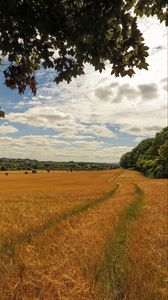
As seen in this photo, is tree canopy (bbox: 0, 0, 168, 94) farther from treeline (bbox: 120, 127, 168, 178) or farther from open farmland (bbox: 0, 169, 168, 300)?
treeline (bbox: 120, 127, 168, 178)

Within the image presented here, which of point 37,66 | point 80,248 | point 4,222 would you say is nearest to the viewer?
point 37,66

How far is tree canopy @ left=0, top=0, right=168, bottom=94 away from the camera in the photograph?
537 cm

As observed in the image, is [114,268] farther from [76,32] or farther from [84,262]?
[76,32]

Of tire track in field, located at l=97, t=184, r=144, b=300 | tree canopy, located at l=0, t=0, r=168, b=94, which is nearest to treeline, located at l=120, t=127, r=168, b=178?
tire track in field, located at l=97, t=184, r=144, b=300

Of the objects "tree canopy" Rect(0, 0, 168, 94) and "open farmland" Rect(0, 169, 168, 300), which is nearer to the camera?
"tree canopy" Rect(0, 0, 168, 94)

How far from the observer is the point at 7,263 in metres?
9.19

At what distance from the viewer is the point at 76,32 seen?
216 inches

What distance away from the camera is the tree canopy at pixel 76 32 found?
537 cm

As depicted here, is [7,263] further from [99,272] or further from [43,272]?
[99,272]

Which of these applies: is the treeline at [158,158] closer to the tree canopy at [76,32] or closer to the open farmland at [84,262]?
the open farmland at [84,262]

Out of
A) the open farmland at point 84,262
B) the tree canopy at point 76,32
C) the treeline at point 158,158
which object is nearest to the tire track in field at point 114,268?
the open farmland at point 84,262

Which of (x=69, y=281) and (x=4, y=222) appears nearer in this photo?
(x=69, y=281)

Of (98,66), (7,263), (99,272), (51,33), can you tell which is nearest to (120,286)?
(99,272)

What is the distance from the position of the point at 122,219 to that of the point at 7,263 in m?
8.73
